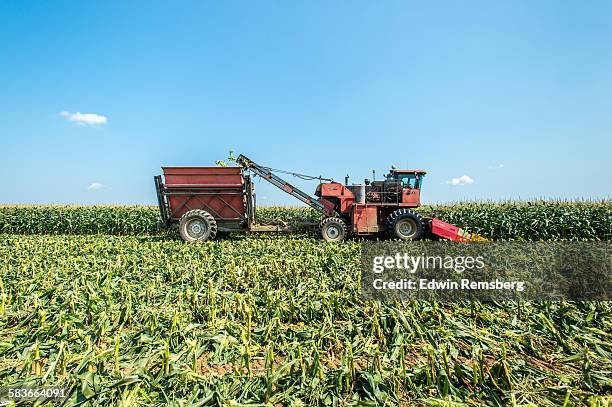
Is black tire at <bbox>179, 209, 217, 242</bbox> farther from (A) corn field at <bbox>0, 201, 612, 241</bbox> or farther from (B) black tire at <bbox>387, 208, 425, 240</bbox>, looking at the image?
(B) black tire at <bbox>387, 208, 425, 240</bbox>

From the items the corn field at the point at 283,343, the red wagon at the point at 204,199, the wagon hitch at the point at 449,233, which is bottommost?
the corn field at the point at 283,343

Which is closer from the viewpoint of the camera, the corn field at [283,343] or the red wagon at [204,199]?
the corn field at [283,343]

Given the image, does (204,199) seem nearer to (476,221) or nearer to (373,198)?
(373,198)

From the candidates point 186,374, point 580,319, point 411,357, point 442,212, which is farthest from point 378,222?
point 186,374

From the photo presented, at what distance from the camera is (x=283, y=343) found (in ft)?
11.7

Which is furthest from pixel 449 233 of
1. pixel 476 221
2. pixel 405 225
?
pixel 476 221

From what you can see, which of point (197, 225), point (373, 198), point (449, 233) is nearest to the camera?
point (449, 233)

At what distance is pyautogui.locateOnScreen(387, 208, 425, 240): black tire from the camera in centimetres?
1158

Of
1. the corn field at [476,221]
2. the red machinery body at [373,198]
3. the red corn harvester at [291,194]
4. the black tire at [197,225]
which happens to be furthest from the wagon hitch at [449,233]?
the black tire at [197,225]

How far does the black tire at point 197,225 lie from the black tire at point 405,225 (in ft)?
19.4

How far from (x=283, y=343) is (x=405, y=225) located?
8.93 metres

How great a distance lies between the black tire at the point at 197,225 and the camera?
1149cm

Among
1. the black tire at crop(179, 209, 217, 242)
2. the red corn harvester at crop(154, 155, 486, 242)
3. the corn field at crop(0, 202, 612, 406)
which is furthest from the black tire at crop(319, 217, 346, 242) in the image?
the corn field at crop(0, 202, 612, 406)

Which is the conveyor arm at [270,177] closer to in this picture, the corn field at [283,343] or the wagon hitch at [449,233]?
the wagon hitch at [449,233]
